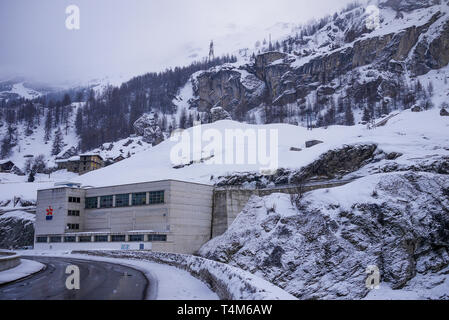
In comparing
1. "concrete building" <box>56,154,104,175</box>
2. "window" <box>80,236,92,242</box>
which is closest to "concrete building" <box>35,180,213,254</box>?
"window" <box>80,236,92,242</box>

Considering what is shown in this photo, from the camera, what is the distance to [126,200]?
70688 millimetres

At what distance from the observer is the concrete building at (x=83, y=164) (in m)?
164

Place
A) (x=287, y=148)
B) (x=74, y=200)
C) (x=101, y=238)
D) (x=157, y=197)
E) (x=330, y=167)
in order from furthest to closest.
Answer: (x=287, y=148), (x=330, y=167), (x=74, y=200), (x=101, y=238), (x=157, y=197)

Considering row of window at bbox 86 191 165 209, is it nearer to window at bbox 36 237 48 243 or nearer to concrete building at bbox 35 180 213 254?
concrete building at bbox 35 180 213 254

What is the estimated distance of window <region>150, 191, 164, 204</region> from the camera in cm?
6606

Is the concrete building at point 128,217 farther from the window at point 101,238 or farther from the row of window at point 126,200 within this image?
the window at point 101,238

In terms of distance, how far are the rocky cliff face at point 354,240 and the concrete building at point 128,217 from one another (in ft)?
41.4

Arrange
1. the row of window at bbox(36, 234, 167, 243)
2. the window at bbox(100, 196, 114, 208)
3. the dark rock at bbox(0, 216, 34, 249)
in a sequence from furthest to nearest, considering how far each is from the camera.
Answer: the dark rock at bbox(0, 216, 34, 249), the window at bbox(100, 196, 114, 208), the row of window at bbox(36, 234, 167, 243)

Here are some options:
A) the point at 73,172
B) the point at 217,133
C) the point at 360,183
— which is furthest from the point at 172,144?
the point at 360,183

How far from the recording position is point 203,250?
6366 centimetres

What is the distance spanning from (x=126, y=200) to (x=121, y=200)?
1.29m

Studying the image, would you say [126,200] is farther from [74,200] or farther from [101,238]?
[74,200]

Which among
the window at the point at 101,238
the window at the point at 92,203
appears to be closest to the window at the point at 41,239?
the window at the point at 92,203

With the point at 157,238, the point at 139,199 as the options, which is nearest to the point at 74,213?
the point at 139,199
